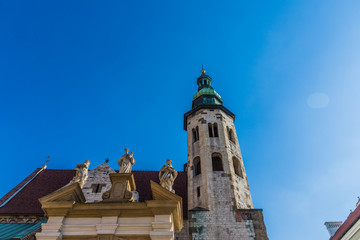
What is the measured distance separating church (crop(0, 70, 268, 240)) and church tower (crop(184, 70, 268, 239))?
0.05m

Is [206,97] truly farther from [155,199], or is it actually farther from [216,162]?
[155,199]

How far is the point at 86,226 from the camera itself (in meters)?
8.66

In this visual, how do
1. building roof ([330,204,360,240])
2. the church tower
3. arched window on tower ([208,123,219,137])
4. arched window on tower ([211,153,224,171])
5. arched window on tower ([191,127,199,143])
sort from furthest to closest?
arched window on tower ([191,127,199,143]) < arched window on tower ([208,123,219,137]) < arched window on tower ([211,153,224,171]) < the church tower < building roof ([330,204,360,240])

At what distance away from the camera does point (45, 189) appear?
1733 centimetres

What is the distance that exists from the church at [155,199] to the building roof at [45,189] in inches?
2.2

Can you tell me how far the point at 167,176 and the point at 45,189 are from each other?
11.0 meters

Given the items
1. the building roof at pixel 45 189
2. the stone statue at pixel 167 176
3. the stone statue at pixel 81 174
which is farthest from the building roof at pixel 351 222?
the stone statue at pixel 81 174

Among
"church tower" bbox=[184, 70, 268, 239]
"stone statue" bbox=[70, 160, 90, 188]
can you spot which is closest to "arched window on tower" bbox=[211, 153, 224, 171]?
"church tower" bbox=[184, 70, 268, 239]

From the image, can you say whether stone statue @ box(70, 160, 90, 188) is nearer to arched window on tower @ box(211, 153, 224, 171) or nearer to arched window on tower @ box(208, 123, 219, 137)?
arched window on tower @ box(211, 153, 224, 171)

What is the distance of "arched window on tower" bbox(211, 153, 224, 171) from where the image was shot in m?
16.3

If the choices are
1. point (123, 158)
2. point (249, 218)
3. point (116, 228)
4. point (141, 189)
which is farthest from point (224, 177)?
point (116, 228)

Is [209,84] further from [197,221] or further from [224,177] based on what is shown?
[197,221]

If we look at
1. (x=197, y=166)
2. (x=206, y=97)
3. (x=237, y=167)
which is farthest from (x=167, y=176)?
(x=206, y=97)

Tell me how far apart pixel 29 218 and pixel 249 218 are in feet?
38.5
